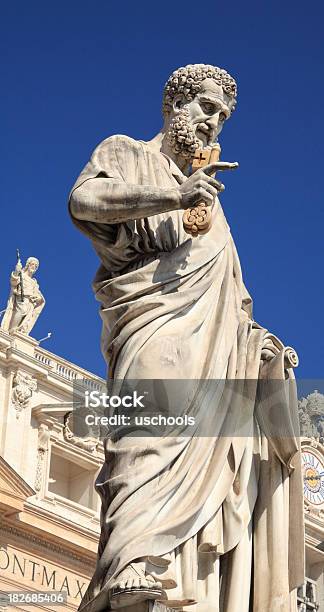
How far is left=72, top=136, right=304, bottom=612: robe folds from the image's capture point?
518cm

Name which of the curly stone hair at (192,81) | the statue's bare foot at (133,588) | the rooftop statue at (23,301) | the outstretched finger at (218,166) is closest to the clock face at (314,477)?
the rooftop statue at (23,301)

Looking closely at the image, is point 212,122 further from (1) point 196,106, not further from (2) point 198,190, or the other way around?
(2) point 198,190

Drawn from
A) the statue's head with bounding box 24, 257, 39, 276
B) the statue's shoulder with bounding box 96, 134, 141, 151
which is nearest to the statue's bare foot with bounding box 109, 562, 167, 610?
the statue's shoulder with bounding box 96, 134, 141, 151

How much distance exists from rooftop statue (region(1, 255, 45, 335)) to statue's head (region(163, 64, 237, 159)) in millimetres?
29750

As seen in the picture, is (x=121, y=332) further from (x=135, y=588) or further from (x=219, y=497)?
(x=135, y=588)

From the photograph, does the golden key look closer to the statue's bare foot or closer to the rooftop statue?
the statue's bare foot

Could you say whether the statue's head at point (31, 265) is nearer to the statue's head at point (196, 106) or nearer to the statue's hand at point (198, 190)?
the statue's head at point (196, 106)

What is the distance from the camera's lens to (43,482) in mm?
34719

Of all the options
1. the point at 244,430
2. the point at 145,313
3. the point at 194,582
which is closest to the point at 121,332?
the point at 145,313

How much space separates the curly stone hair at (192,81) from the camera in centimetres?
639

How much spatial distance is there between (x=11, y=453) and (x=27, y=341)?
3113 millimetres

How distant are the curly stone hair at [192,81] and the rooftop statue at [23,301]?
1170 inches

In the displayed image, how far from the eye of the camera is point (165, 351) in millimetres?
5535

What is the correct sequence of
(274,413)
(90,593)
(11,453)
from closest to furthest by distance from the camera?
(90,593) → (274,413) → (11,453)
